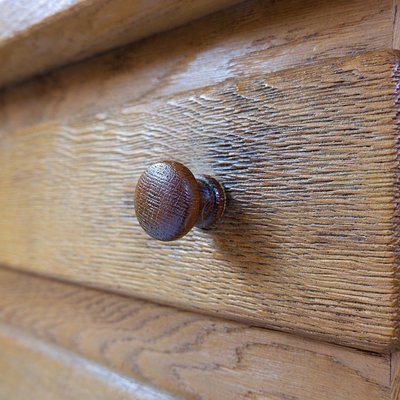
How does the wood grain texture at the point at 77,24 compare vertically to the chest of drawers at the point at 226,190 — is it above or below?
above

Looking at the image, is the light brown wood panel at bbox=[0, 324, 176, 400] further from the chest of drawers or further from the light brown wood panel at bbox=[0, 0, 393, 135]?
the light brown wood panel at bbox=[0, 0, 393, 135]

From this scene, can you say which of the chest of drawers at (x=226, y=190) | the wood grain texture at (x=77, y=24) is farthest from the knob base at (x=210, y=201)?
the wood grain texture at (x=77, y=24)

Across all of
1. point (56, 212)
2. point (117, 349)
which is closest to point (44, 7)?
point (56, 212)

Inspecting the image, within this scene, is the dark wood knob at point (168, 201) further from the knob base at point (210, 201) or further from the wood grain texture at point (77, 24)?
the wood grain texture at point (77, 24)

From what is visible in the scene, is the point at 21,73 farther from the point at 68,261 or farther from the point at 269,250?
the point at 269,250

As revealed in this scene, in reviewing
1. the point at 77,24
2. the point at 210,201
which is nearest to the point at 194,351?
the point at 210,201

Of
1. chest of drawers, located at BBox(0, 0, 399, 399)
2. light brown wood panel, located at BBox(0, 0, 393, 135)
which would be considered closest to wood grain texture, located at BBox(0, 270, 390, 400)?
chest of drawers, located at BBox(0, 0, 399, 399)

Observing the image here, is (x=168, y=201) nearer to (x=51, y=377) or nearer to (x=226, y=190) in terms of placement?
(x=226, y=190)
